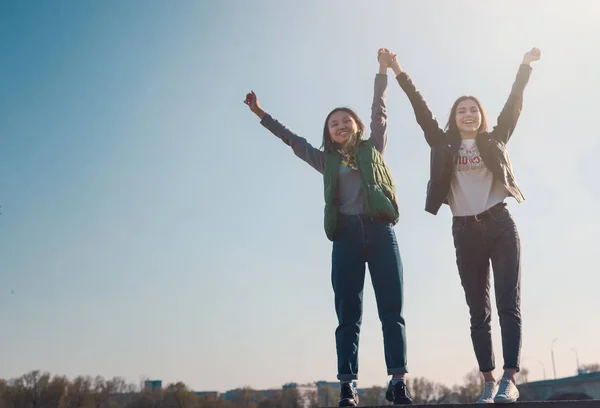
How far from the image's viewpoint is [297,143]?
6.00 m

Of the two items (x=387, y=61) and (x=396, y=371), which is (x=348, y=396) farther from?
(x=387, y=61)

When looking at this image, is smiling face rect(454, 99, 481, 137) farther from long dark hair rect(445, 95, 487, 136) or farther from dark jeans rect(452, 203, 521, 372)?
dark jeans rect(452, 203, 521, 372)

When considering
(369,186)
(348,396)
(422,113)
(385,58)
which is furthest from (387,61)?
(348,396)

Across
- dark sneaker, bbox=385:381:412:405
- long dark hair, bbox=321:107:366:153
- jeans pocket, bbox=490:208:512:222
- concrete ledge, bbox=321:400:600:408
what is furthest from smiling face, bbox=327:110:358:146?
concrete ledge, bbox=321:400:600:408

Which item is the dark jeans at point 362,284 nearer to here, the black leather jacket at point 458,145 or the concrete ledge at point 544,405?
the black leather jacket at point 458,145

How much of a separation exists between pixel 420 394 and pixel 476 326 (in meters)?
93.3

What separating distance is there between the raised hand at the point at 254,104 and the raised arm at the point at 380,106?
1233mm

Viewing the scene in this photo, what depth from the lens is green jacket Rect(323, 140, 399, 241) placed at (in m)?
5.06

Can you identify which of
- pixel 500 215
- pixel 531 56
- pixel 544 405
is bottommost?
pixel 544 405

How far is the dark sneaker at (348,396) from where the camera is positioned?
4.66m

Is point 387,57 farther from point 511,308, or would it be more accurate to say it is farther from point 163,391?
point 163,391

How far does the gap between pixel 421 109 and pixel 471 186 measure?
2.95ft

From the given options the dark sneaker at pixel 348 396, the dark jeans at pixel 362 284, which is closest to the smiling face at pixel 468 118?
the dark jeans at pixel 362 284

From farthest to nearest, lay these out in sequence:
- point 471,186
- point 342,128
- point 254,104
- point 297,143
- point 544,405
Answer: point 254,104
point 297,143
point 342,128
point 471,186
point 544,405
